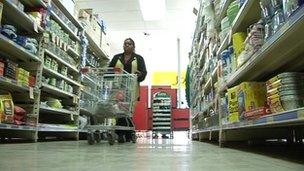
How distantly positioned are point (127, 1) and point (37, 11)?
3954 millimetres

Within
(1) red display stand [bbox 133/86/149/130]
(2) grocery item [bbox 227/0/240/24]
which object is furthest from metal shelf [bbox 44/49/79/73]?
(1) red display stand [bbox 133/86/149/130]

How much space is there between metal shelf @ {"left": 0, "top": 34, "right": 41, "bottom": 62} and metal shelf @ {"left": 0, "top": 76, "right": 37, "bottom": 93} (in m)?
0.37

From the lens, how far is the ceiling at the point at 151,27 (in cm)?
818

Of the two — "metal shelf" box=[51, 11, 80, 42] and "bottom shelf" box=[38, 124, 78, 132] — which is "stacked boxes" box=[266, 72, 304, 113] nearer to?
"bottom shelf" box=[38, 124, 78, 132]

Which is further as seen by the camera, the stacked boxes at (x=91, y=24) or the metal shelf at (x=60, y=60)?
the stacked boxes at (x=91, y=24)

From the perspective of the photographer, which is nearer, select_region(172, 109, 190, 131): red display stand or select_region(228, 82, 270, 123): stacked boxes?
select_region(228, 82, 270, 123): stacked boxes

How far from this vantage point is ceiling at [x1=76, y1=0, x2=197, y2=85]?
26.8ft

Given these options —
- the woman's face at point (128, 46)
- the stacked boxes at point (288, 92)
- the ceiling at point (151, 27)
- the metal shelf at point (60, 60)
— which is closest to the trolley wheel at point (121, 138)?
the woman's face at point (128, 46)

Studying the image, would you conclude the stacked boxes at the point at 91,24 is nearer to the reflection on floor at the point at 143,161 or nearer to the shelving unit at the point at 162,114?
the shelving unit at the point at 162,114

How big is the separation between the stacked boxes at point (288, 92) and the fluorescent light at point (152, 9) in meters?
6.42

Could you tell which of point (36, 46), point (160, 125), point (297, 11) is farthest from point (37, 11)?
point (160, 125)

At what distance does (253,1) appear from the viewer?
2.16 meters

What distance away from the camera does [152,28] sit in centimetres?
995

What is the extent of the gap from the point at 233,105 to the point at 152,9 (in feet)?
20.0
